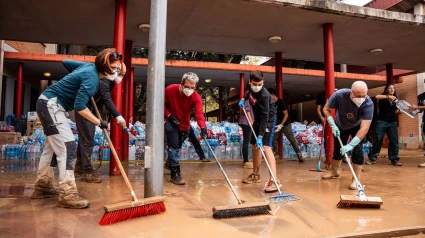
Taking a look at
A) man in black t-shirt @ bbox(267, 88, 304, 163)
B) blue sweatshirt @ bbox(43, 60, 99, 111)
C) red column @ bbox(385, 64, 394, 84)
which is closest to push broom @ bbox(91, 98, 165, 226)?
blue sweatshirt @ bbox(43, 60, 99, 111)

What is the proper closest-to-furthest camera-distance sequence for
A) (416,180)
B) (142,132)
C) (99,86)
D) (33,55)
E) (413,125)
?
(99,86), (416,180), (142,132), (33,55), (413,125)

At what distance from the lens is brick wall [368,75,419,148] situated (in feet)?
44.9

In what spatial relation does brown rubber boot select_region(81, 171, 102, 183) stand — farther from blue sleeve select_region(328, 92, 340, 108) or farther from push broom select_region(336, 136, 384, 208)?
blue sleeve select_region(328, 92, 340, 108)

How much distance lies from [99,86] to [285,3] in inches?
148

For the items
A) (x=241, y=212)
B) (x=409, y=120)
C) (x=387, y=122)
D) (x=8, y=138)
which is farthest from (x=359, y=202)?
(x=409, y=120)

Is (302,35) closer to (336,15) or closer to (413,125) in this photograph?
(336,15)

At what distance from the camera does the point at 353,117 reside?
440 centimetres

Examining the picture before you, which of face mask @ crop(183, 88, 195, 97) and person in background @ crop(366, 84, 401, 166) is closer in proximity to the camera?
face mask @ crop(183, 88, 195, 97)

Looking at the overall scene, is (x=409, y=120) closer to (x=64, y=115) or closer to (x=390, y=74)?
(x=390, y=74)

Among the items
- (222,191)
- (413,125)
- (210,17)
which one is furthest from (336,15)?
(413,125)

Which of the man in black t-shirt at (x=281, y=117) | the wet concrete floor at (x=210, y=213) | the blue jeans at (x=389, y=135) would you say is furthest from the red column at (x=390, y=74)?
the wet concrete floor at (x=210, y=213)

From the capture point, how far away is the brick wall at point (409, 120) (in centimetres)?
1370

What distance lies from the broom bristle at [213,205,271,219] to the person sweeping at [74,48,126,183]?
1.45 m

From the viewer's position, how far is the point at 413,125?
45.3 feet
